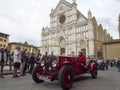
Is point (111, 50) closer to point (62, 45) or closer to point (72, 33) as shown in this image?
point (72, 33)

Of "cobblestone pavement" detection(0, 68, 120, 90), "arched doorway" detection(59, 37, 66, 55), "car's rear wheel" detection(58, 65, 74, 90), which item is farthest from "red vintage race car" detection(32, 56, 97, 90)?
"arched doorway" detection(59, 37, 66, 55)

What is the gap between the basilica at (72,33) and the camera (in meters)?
38.2

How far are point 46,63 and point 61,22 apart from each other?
4107cm

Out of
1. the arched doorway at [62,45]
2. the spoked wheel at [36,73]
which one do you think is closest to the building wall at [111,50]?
the arched doorway at [62,45]

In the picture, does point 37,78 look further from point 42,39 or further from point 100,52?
point 42,39

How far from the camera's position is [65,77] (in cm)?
607

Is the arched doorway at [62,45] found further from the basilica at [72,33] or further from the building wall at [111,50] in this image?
the building wall at [111,50]

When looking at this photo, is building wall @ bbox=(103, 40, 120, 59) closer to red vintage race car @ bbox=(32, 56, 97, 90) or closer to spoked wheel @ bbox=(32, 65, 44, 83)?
red vintage race car @ bbox=(32, 56, 97, 90)

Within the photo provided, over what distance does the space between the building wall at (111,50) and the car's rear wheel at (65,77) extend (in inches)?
1100

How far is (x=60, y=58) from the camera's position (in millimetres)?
6734

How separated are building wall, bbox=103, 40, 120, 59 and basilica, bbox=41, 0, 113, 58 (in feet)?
11.8

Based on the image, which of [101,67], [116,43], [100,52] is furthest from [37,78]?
[100,52]

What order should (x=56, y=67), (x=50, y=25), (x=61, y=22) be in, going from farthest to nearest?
(x=50, y=25) → (x=61, y=22) → (x=56, y=67)

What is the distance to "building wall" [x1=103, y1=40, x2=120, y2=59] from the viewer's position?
1265 inches
